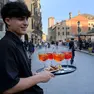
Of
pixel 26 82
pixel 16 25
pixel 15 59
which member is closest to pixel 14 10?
pixel 16 25

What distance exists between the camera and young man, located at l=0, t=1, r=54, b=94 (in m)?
2.12

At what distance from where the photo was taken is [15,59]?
218cm

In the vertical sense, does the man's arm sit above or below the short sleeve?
below

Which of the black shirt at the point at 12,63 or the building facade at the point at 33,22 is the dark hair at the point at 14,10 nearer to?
the black shirt at the point at 12,63

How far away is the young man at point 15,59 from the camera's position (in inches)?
83.3

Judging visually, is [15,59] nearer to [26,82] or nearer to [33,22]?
[26,82]

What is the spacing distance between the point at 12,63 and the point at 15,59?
0.16ft

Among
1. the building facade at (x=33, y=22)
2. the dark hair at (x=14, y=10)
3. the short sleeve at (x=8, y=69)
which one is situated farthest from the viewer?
the building facade at (x=33, y=22)

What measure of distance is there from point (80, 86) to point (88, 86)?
0.26m

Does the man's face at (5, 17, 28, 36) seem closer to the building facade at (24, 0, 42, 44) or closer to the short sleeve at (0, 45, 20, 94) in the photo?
the short sleeve at (0, 45, 20, 94)

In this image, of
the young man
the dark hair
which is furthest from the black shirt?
the dark hair

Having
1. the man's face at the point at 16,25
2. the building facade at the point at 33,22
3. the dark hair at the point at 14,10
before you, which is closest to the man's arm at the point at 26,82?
the man's face at the point at 16,25

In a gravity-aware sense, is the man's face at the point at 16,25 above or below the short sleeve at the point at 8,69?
above

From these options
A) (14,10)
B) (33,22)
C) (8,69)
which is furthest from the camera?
(33,22)
